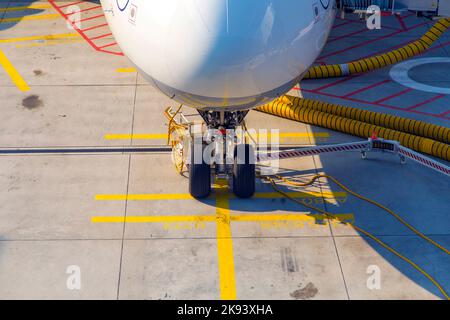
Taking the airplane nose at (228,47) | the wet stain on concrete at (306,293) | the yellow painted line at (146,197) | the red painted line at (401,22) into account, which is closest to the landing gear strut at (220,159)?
the yellow painted line at (146,197)

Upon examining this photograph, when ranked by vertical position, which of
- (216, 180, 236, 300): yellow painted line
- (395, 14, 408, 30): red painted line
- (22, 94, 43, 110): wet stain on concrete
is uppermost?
(22, 94, 43, 110): wet stain on concrete

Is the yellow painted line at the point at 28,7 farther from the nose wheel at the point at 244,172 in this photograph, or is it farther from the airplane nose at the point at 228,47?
the airplane nose at the point at 228,47

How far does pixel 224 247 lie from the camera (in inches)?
566

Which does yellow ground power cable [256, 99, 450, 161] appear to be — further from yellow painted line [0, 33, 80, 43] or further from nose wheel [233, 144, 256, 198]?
yellow painted line [0, 33, 80, 43]

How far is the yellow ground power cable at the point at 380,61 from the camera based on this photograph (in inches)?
805

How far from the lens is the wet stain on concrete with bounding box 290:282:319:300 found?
522 inches

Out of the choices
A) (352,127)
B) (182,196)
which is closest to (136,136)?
(182,196)

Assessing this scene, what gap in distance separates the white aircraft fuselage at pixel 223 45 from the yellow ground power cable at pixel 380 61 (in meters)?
7.25

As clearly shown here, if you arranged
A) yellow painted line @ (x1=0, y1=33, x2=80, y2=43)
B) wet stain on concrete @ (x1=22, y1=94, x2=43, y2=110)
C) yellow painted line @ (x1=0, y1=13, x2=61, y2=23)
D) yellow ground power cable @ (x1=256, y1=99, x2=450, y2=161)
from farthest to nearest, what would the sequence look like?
yellow painted line @ (x1=0, y1=13, x2=61, y2=23)
yellow painted line @ (x1=0, y1=33, x2=80, y2=43)
wet stain on concrete @ (x1=22, y1=94, x2=43, y2=110)
yellow ground power cable @ (x1=256, y1=99, x2=450, y2=161)

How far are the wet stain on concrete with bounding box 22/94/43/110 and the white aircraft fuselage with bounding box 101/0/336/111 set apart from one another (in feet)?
21.2

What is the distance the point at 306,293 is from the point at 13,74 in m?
10.9

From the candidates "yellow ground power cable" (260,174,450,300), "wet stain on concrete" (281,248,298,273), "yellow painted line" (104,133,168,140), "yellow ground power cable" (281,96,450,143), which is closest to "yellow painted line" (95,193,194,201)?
"yellow ground power cable" (260,174,450,300)

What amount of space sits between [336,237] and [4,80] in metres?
10.0
